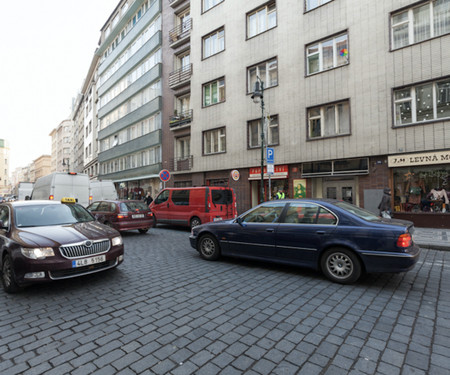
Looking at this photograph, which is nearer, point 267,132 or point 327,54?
point 327,54

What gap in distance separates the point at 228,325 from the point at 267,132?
14367 mm

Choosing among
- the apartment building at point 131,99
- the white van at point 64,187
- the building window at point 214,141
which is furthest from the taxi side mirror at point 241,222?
the apartment building at point 131,99

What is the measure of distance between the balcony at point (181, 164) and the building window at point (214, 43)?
7.75 meters

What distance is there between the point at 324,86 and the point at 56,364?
15.2m

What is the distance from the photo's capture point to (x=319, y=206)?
5.12m

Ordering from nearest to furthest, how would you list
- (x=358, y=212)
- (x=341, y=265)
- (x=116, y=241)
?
1. (x=341, y=265)
2. (x=358, y=212)
3. (x=116, y=241)

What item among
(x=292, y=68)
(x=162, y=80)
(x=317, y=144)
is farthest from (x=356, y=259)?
(x=162, y=80)

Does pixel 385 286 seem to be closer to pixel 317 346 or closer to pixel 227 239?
pixel 317 346

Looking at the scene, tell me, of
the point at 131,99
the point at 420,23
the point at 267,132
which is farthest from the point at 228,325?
the point at 131,99

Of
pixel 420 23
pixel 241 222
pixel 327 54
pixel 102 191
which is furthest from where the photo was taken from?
pixel 102 191

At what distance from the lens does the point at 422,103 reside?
11.8 meters

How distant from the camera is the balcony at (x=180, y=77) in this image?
854 inches

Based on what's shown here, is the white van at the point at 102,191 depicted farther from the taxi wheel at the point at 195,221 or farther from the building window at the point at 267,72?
the building window at the point at 267,72

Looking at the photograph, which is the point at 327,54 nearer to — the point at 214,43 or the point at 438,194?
the point at 438,194
